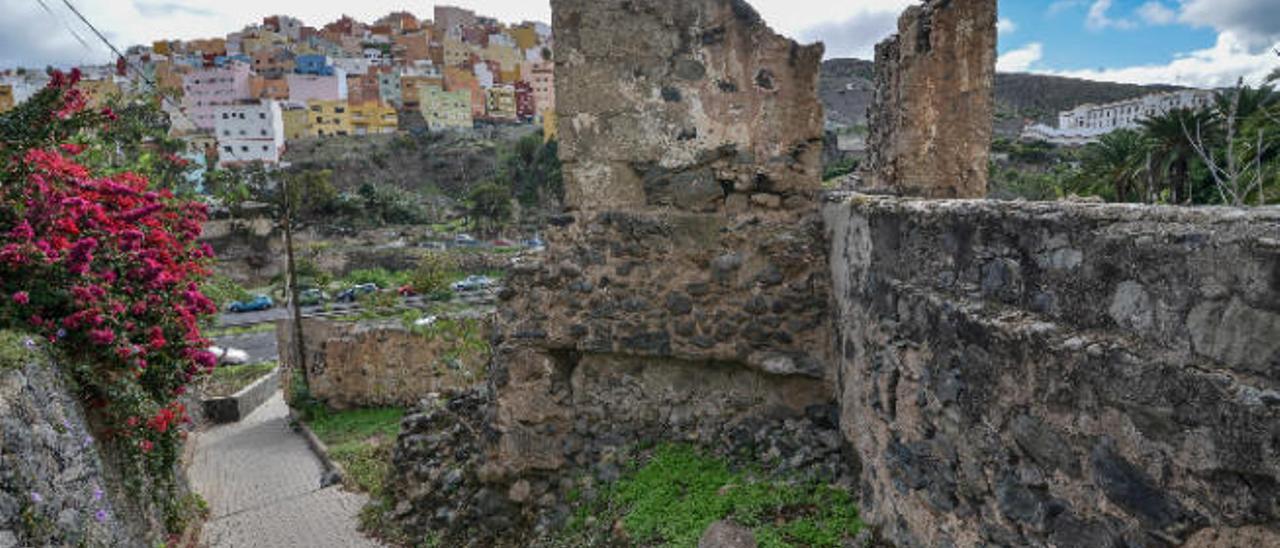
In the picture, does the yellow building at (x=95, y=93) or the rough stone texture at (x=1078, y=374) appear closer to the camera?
the rough stone texture at (x=1078, y=374)

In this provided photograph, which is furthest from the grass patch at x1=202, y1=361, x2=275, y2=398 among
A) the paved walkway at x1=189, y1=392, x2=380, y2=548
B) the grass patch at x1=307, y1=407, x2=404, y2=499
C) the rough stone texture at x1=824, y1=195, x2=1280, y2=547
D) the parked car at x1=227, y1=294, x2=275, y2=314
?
the rough stone texture at x1=824, y1=195, x2=1280, y2=547

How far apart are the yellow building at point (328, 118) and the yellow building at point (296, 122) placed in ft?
0.93

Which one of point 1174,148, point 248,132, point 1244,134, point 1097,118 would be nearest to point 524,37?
point 248,132

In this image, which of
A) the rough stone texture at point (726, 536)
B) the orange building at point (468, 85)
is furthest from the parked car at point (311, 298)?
the orange building at point (468, 85)

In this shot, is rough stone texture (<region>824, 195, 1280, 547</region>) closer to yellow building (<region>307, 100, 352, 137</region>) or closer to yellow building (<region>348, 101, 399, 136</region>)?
yellow building (<region>348, 101, 399, 136</region>)

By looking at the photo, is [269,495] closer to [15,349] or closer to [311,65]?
[15,349]

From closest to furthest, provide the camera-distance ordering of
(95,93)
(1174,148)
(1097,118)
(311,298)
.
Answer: (95,93) < (1174,148) < (311,298) < (1097,118)

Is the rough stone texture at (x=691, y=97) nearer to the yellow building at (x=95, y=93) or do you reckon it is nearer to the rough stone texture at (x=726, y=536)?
the rough stone texture at (x=726, y=536)

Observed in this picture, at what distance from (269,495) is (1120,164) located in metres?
21.8

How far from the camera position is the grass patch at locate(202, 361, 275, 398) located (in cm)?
1778

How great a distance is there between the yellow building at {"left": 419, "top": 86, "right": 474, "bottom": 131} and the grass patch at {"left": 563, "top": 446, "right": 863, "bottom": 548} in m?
75.5

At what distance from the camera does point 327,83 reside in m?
76.8

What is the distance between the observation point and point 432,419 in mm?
6883

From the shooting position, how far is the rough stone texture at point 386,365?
1412 cm
